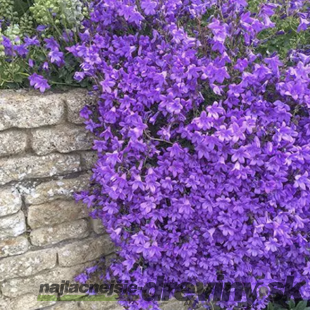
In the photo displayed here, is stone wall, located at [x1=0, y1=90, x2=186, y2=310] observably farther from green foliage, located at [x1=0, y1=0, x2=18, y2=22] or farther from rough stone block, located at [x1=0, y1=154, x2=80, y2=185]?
green foliage, located at [x1=0, y1=0, x2=18, y2=22]

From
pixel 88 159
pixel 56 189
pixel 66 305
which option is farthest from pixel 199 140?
pixel 66 305

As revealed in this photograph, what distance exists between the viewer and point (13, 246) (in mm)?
2408

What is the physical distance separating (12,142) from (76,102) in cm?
41

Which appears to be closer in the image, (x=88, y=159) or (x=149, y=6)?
(x=149, y=6)

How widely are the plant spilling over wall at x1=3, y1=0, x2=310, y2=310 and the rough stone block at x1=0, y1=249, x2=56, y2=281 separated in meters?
0.44

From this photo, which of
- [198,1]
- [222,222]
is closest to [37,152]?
[222,222]

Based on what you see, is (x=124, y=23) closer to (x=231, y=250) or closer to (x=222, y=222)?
(x=222, y=222)

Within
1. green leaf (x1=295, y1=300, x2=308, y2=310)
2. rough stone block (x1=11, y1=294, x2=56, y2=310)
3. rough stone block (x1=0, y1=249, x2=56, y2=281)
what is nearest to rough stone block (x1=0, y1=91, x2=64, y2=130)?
rough stone block (x1=0, y1=249, x2=56, y2=281)

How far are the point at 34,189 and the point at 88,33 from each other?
0.92 meters

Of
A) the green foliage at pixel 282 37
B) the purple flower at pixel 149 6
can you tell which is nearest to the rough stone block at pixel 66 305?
the purple flower at pixel 149 6

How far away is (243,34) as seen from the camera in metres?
2.23

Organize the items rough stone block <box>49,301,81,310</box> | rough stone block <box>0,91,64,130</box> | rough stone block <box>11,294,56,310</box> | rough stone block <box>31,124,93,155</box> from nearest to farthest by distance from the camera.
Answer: rough stone block <box>0,91,64,130</box> → rough stone block <box>31,124,93,155</box> → rough stone block <box>11,294,56,310</box> → rough stone block <box>49,301,81,310</box>

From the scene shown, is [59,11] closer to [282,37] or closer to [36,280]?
[282,37]

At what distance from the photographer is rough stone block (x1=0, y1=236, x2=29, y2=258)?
7.82ft
